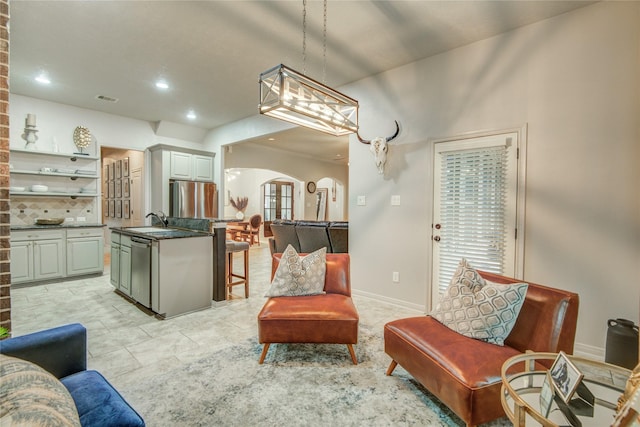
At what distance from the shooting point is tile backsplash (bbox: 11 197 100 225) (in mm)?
4625

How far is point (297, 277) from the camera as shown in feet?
8.44

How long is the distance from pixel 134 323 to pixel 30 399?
2.67 meters

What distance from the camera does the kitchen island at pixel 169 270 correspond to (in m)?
3.09

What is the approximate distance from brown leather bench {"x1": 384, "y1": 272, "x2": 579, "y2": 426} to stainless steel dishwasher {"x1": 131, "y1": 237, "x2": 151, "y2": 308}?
8.80ft

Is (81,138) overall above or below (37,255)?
above

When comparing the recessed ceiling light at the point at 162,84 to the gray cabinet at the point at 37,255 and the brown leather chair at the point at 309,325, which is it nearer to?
the gray cabinet at the point at 37,255

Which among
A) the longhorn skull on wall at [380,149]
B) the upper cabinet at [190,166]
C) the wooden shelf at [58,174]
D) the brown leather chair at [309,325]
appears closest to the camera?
the brown leather chair at [309,325]

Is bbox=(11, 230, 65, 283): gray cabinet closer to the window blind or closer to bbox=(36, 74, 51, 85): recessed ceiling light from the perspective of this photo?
bbox=(36, 74, 51, 85): recessed ceiling light

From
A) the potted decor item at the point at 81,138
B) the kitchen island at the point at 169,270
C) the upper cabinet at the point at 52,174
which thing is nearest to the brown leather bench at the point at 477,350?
the kitchen island at the point at 169,270

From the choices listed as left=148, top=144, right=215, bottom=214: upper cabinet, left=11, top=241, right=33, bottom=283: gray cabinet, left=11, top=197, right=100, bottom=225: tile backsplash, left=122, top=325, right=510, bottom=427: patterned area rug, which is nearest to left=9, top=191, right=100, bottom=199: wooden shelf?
left=11, top=197, right=100, bottom=225: tile backsplash

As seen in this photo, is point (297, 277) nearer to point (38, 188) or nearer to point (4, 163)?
point (4, 163)

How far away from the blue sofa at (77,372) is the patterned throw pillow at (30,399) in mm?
272

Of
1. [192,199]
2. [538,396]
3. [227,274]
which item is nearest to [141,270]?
[227,274]

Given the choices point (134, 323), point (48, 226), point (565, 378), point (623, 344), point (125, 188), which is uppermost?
point (125, 188)
